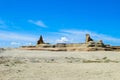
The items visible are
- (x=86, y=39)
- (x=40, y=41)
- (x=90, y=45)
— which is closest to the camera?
(x=90, y=45)

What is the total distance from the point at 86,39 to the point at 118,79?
6476 cm

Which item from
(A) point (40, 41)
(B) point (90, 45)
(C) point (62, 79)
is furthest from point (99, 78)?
(A) point (40, 41)

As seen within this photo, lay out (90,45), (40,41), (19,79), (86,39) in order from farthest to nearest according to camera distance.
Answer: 1. (40,41)
2. (86,39)
3. (90,45)
4. (19,79)

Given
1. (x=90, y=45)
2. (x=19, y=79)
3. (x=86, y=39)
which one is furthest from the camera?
(x=86, y=39)

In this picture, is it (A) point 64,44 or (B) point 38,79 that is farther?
(A) point 64,44

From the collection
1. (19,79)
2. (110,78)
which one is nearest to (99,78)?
(110,78)

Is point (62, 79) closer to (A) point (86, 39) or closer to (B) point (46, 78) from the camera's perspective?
(B) point (46, 78)

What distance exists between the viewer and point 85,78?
1262 cm

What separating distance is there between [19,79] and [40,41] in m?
81.7

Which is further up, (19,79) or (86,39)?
(86,39)

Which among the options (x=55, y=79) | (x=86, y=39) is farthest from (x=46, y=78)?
(x=86, y=39)

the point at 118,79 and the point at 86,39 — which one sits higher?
the point at 86,39

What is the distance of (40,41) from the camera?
307 feet

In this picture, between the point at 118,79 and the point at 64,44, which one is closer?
the point at 118,79
